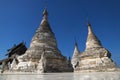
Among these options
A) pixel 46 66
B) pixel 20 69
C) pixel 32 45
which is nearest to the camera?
pixel 46 66

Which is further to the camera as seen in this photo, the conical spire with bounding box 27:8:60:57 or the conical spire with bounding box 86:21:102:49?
the conical spire with bounding box 86:21:102:49

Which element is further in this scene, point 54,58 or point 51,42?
point 51,42

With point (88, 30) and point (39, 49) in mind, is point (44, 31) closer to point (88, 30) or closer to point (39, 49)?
point (39, 49)

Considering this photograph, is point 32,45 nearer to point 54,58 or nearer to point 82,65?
point 54,58

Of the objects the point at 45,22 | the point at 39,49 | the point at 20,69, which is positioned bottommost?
the point at 20,69

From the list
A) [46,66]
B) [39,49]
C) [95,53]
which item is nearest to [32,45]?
[39,49]

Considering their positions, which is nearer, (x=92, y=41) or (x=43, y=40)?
(x=43, y=40)

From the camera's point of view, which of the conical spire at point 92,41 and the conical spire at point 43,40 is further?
the conical spire at point 92,41

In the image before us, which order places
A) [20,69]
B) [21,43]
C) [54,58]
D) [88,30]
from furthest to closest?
[21,43] → [88,30] → [54,58] → [20,69]

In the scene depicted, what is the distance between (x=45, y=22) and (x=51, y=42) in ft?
12.5

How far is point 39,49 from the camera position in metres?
16.6

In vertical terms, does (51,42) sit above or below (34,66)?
above

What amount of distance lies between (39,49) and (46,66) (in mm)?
3352

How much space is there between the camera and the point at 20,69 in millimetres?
14656
